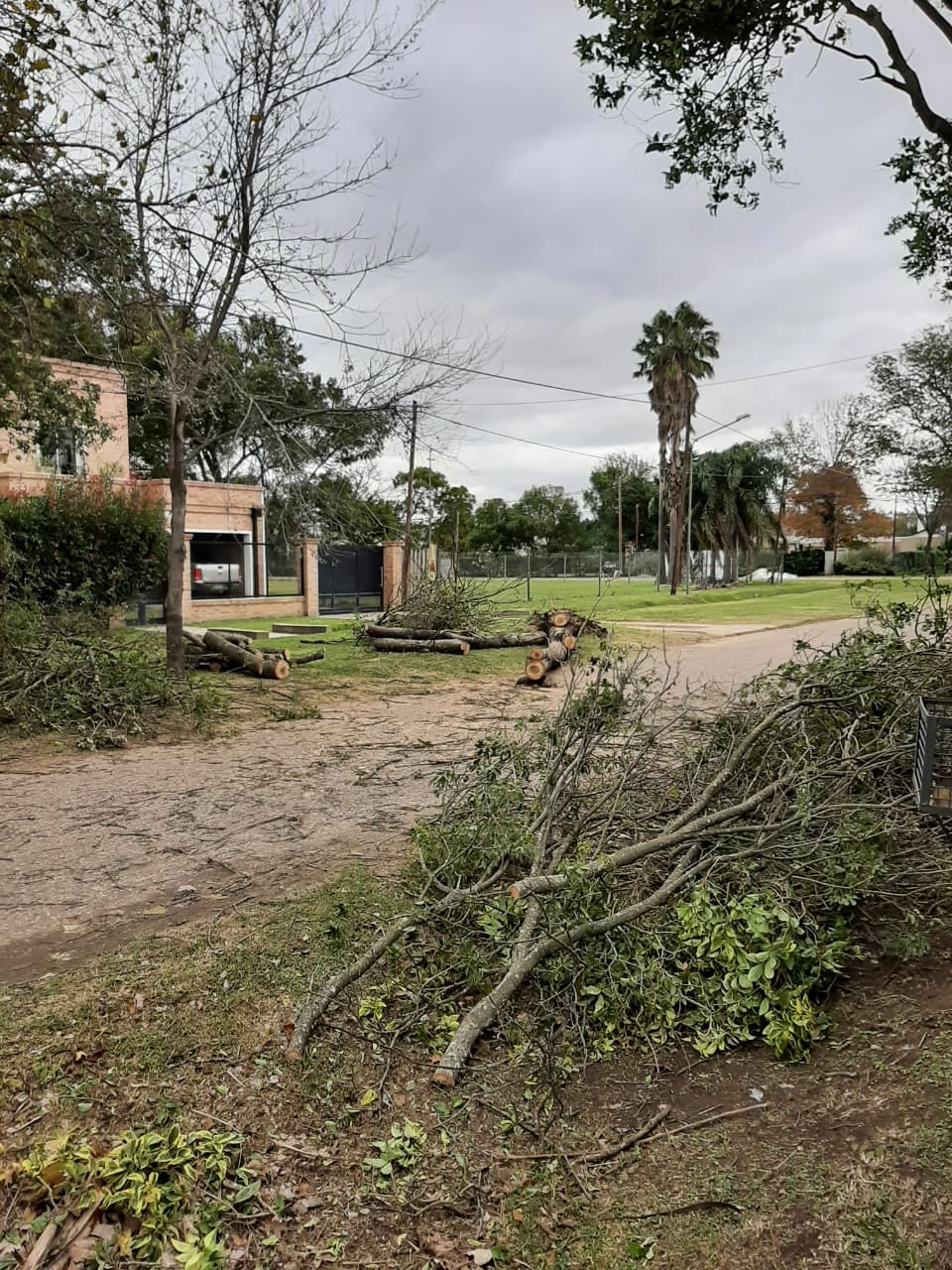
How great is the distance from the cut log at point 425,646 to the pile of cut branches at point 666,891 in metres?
9.94

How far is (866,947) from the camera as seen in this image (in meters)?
3.25

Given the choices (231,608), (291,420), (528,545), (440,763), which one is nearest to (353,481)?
(291,420)

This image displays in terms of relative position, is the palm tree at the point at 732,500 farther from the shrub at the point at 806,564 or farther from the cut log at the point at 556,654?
the cut log at the point at 556,654

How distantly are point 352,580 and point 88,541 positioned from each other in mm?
Result: 10650

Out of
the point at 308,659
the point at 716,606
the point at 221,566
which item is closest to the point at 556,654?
the point at 308,659

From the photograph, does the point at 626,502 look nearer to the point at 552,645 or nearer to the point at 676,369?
the point at 676,369

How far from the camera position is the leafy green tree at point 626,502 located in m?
66.7

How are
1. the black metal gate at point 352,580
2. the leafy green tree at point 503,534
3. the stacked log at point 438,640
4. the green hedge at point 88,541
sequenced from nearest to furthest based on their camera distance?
the green hedge at point 88,541 → the stacked log at point 438,640 → the black metal gate at point 352,580 → the leafy green tree at point 503,534

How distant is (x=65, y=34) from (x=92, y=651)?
5.14m

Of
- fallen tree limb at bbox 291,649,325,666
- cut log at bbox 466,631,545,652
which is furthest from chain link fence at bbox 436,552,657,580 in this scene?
fallen tree limb at bbox 291,649,325,666

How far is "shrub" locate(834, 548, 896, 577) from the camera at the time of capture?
47062mm

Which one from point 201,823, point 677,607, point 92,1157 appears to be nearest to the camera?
point 92,1157

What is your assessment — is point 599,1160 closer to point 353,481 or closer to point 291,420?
point 291,420

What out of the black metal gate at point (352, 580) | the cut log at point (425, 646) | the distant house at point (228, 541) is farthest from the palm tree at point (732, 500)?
the cut log at point (425, 646)
